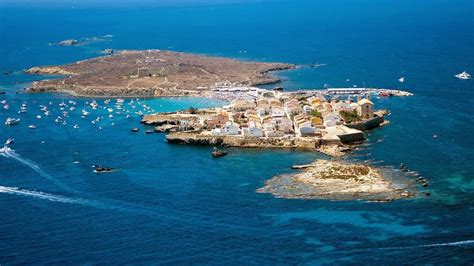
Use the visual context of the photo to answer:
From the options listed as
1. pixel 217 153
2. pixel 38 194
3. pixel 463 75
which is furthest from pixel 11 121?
pixel 463 75

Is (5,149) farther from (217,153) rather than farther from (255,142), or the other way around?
(255,142)

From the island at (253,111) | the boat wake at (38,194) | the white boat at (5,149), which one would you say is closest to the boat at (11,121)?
the white boat at (5,149)

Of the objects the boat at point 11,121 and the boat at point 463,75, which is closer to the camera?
the boat at point 11,121

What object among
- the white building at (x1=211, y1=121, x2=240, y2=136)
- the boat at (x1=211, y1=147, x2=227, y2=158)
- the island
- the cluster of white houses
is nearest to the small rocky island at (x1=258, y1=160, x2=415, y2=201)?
the island

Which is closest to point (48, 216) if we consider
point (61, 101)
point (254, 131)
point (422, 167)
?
point (254, 131)

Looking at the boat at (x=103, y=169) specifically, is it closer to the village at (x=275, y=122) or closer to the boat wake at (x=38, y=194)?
the boat wake at (x=38, y=194)

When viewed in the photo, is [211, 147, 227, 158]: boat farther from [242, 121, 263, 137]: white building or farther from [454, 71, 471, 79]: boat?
[454, 71, 471, 79]: boat
